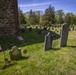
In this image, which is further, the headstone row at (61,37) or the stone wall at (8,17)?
the stone wall at (8,17)

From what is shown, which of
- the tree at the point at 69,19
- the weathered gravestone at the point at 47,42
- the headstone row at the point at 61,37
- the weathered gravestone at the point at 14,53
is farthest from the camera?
the tree at the point at 69,19

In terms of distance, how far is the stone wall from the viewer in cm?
1612

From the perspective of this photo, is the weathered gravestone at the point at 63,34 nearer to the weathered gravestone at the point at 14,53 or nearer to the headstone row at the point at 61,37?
the headstone row at the point at 61,37

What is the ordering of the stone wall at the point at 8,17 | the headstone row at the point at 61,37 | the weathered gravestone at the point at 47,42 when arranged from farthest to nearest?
1. the stone wall at the point at 8,17
2. the headstone row at the point at 61,37
3. the weathered gravestone at the point at 47,42

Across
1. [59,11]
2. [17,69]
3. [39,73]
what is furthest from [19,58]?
[59,11]

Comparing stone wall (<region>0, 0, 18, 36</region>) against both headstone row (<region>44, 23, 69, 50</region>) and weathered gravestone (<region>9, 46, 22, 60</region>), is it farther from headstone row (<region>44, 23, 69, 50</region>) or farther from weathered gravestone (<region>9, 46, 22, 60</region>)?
weathered gravestone (<region>9, 46, 22, 60</region>)

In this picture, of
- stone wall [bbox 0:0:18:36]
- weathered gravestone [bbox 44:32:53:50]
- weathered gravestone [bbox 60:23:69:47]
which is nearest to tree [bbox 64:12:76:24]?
stone wall [bbox 0:0:18:36]

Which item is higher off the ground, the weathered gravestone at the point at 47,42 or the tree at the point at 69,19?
the tree at the point at 69,19

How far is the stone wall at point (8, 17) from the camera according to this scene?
16.1 metres

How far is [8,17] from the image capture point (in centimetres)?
1653

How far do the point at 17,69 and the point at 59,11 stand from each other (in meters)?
96.7

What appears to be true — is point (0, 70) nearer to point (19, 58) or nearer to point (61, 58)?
point (19, 58)

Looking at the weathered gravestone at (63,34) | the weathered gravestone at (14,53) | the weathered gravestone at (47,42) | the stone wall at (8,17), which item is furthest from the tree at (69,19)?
the weathered gravestone at (14,53)

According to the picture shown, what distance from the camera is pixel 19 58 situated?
9414 millimetres
